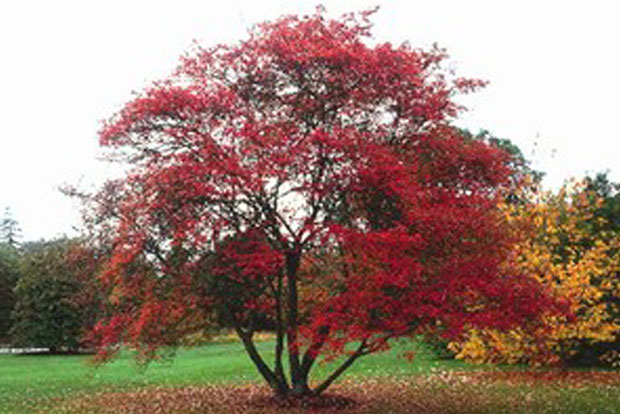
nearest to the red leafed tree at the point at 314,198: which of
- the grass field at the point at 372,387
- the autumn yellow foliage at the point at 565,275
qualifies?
the grass field at the point at 372,387

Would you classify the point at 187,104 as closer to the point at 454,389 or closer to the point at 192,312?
the point at 192,312

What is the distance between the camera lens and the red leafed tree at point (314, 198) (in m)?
14.3

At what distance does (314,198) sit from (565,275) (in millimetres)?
12065

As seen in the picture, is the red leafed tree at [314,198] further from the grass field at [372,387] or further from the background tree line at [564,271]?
the background tree line at [564,271]

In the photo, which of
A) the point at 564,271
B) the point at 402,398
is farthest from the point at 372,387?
the point at 564,271

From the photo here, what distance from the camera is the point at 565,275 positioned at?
23703mm

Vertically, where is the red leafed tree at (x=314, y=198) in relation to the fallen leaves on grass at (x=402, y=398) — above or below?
above

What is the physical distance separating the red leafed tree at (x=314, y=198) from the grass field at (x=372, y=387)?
9.65 feet

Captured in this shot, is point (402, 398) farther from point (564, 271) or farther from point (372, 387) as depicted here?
point (564, 271)

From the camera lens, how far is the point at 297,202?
1595 cm

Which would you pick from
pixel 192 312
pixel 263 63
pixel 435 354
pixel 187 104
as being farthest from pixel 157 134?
pixel 435 354

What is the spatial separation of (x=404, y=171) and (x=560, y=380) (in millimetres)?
11741

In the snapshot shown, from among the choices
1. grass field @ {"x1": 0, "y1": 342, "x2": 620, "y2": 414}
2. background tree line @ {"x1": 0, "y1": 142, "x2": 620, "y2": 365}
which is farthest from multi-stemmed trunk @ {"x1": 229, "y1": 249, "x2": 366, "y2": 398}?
background tree line @ {"x1": 0, "y1": 142, "x2": 620, "y2": 365}

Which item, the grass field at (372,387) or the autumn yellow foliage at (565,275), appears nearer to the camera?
the grass field at (372,387)
